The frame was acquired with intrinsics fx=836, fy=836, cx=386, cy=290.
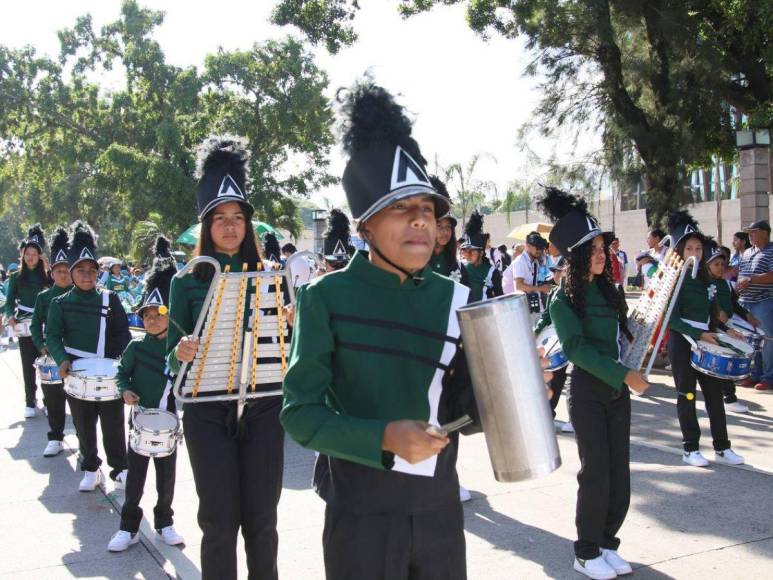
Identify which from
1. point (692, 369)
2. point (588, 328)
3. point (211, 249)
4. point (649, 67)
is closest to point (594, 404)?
point (588, 328)

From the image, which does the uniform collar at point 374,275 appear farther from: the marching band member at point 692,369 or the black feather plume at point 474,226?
the black feather plume at point 474,226

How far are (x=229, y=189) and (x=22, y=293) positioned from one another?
26.4ft

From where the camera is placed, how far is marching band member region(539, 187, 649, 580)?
485 centimetres

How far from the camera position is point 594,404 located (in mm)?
4898

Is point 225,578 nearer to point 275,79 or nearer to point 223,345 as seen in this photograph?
point 223,345

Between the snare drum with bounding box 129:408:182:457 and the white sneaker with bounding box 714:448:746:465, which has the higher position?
the snare drum with bounding box 129:408:182:457

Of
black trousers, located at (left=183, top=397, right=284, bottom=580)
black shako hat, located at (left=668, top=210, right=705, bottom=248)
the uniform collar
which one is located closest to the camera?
the uniform collar

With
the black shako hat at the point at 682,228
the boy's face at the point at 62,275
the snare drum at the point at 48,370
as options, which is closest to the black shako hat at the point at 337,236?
the boy's face at the point at 62,275

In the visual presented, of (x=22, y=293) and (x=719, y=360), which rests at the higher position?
(x=22, y=293)

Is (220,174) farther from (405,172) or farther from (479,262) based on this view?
(479,262)

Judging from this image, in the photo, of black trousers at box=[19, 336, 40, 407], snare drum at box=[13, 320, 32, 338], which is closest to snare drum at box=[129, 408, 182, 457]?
black trousers at box=[19, 336, 40, 407]

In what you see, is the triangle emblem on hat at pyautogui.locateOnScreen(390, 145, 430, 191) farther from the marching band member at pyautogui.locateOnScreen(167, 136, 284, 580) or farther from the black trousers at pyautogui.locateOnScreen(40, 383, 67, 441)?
the black trousers at pyautogui.locateOnScreen(40, 383, 67, 441)

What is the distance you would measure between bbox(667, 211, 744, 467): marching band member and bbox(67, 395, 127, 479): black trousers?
485 cm

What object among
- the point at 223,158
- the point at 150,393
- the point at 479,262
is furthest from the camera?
the point at 479,262
